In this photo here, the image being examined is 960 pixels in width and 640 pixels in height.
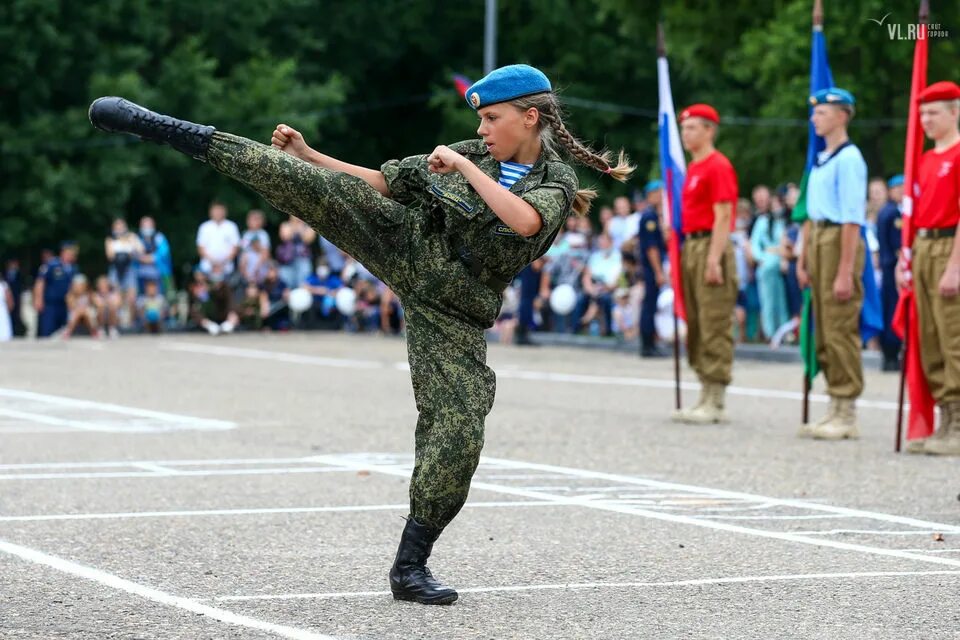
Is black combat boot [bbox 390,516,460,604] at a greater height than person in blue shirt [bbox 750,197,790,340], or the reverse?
person in blue shirt [bbox 750,197,790,340]

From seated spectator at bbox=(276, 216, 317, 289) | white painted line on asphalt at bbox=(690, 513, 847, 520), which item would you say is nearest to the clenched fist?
white painted line on asphalt at bbox=(690, 513, 847, 520)

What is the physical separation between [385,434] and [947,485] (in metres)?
4.36

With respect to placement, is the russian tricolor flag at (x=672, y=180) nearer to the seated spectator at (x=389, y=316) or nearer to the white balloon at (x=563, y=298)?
the white balloon at (x=563, y=298)

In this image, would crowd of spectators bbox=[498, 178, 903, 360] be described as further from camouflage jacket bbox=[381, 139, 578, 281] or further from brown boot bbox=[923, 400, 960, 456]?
camouflage jacket bbox=[381, 139, 578, 281]

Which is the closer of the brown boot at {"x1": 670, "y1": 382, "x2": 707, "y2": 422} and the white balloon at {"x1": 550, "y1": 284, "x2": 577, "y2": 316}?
the brown boot at {"x1": 670, "y1": 382, "x2": 707, "y2": 422}

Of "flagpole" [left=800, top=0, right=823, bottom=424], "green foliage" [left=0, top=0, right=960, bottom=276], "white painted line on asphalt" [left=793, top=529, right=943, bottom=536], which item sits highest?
"green foliage" [left=0, top=0, right=960, bottom=276]

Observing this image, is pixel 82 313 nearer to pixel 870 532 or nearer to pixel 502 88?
pixel 870 532

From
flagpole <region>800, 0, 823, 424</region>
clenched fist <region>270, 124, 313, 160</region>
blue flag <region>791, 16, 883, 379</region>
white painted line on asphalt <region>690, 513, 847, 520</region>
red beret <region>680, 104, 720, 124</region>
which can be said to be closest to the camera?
clenched fist <region>270, 124, 313, 160</region>

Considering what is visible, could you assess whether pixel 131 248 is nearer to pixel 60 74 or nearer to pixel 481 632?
pixel 60 74

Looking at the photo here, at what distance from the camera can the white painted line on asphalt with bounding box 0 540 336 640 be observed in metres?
5.94

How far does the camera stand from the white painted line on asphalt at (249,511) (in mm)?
8781

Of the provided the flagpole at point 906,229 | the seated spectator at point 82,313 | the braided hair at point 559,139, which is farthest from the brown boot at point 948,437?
the seated spectator at point 82,313

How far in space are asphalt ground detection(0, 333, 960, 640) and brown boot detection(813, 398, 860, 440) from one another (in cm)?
12

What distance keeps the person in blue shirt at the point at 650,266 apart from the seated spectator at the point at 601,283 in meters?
2.52
